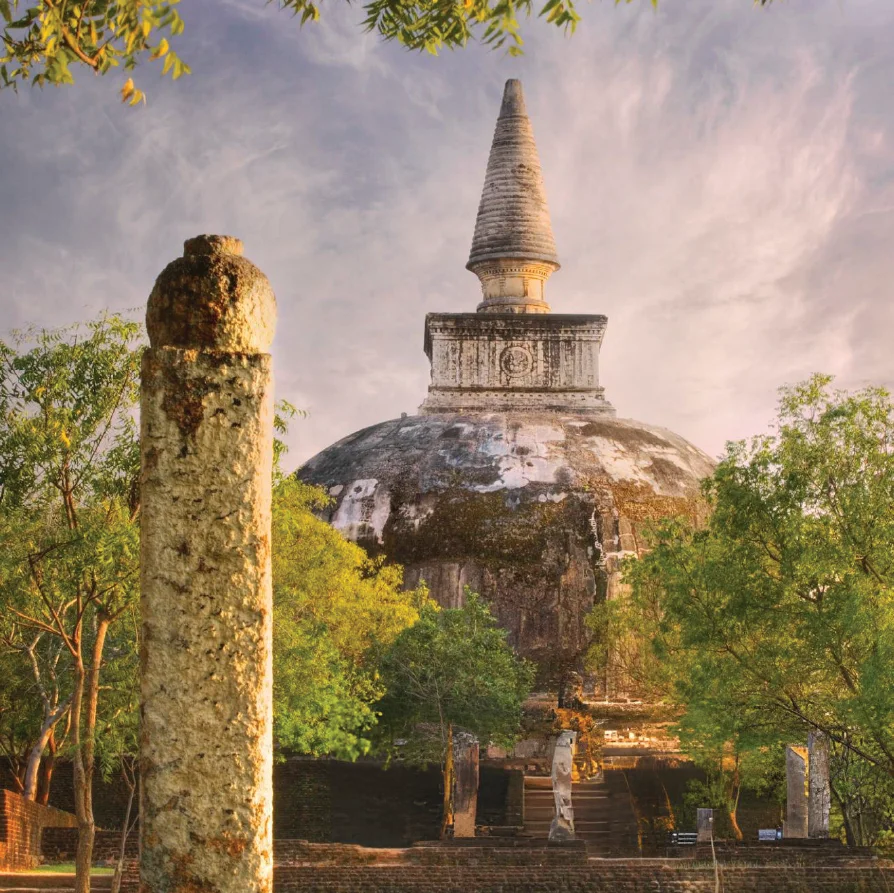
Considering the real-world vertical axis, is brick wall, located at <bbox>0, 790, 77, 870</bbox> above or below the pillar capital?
below

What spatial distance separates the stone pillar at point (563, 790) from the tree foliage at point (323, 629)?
323cm

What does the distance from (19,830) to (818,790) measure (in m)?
12.8

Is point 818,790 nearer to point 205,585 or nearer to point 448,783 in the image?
point 448,783

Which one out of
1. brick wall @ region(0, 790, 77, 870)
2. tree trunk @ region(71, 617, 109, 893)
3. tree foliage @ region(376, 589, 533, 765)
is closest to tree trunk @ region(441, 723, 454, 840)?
tree foliage @ region(376, 589, 533, 765)

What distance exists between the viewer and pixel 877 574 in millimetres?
17750

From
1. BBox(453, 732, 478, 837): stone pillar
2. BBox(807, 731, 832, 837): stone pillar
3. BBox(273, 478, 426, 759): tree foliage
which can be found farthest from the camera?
BBox(453, 732, 478, 837): stone pillar

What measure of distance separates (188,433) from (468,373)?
38676 millimetres

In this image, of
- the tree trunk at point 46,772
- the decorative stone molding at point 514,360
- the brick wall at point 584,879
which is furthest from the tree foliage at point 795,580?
the decorative stone molding at point 514,360

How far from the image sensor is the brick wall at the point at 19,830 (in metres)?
19.1

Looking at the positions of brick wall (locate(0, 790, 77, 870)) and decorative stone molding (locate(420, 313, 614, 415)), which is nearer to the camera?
brick wall (locate(0, 790, 77, 870))

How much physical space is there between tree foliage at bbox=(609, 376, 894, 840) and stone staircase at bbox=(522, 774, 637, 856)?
31.8 feet

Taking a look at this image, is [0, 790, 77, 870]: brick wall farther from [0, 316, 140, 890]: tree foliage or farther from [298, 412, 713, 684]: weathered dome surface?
→ [298, 412, 713, 684]: weathered dome surface

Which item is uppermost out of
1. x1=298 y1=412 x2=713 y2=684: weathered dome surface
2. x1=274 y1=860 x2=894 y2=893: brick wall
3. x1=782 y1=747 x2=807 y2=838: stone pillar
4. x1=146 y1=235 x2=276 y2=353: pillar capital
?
x1=298 y1=412 x2=713 y2=684: weathered dome surface

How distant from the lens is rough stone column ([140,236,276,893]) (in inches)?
196
